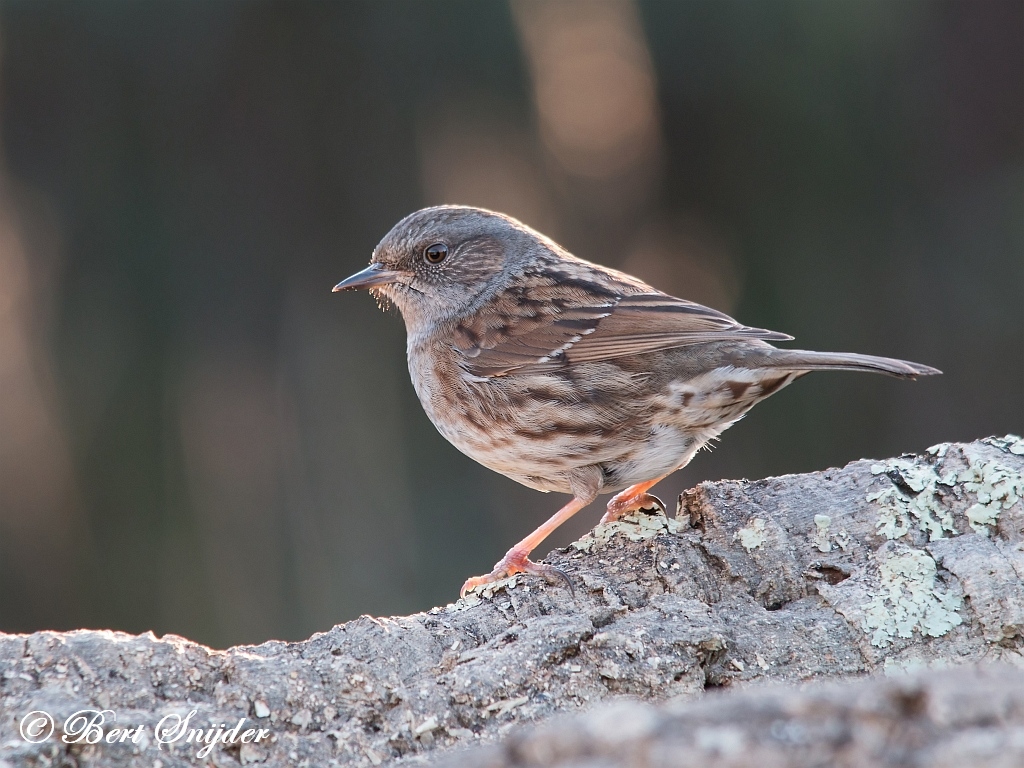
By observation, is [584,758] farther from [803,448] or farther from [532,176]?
[803,448]

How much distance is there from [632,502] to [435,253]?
56.4 inches

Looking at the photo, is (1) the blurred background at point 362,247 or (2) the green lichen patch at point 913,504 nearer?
(2) the green lichen patch at point 913,504

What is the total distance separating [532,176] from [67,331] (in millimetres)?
3147

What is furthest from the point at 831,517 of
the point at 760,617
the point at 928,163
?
the point at 928,163

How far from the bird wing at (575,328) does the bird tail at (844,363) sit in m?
0.16

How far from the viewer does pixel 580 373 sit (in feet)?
11.9

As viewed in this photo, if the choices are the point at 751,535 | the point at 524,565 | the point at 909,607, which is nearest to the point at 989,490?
the point at 909,607

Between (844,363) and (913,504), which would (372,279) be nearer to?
(844,363)

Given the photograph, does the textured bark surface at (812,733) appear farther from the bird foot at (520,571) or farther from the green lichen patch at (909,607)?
the bird foot at (520,571)

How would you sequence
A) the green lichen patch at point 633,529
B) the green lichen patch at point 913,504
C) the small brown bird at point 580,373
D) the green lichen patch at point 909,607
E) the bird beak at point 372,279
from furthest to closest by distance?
1. the bird beak at point 372,279
2. the small brown bird at point 580,373
3. the green lichen patch at point 633,529
4. the green lichen patch at point 913,504
5. the green lichen patch at point 909,607

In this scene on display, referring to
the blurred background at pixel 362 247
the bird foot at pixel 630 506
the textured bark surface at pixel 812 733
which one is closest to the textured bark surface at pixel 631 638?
the bird foot at pixel 630 506

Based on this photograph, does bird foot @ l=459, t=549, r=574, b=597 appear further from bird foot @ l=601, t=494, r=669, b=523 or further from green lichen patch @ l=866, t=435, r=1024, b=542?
green lichen patch @ l=866, t=435, r=1024, b=542

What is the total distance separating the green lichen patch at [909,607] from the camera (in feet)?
8.57

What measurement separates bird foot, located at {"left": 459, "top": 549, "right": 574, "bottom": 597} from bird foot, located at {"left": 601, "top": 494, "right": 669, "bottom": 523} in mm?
293
